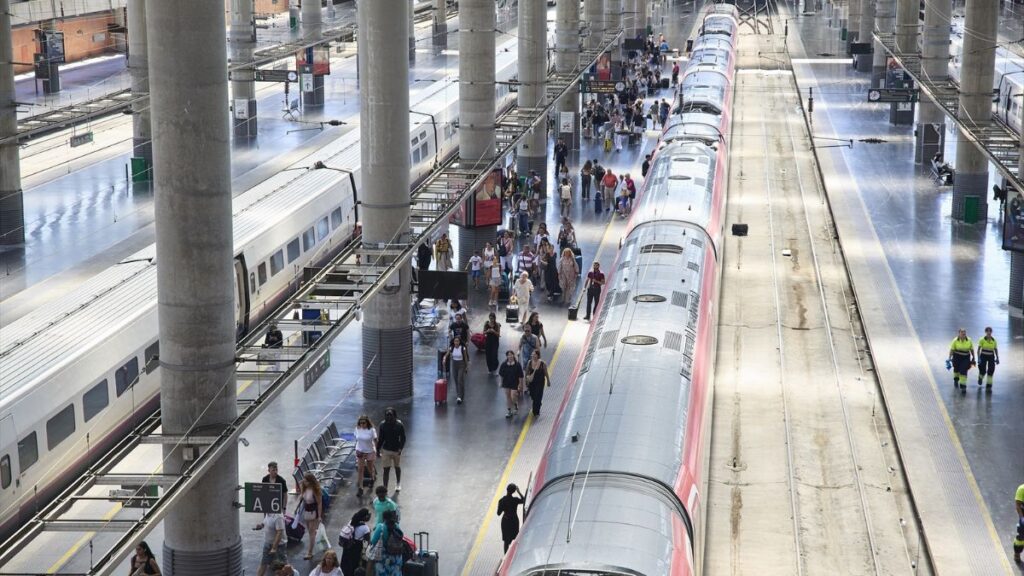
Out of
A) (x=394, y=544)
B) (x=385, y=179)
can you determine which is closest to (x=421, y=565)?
(x=394, y=544)

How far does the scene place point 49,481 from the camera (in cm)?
2217

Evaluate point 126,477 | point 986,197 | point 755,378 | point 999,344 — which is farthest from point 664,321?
point 986,197

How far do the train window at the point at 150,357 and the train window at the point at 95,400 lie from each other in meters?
Result: 1.55

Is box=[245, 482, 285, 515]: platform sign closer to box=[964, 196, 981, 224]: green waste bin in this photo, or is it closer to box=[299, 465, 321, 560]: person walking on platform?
box=[299, 465, 321, 560]: person walking on platform

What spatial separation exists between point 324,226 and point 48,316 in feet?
44.3

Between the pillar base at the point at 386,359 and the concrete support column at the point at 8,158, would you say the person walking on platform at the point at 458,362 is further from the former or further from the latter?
→ the concrete support column at the point at 8,158

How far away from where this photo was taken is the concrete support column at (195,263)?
58.4 ft

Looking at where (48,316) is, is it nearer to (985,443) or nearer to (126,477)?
(126,477)

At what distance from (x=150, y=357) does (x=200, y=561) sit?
7.61m

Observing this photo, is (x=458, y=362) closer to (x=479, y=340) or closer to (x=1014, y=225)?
(x=479, y=340)

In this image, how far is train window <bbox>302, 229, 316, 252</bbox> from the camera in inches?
1421

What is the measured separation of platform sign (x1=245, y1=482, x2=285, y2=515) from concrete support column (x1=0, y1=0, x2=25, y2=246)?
81.1 feet

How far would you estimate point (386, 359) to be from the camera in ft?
97.3


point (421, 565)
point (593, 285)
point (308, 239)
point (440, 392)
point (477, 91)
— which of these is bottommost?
point (440, 392)
